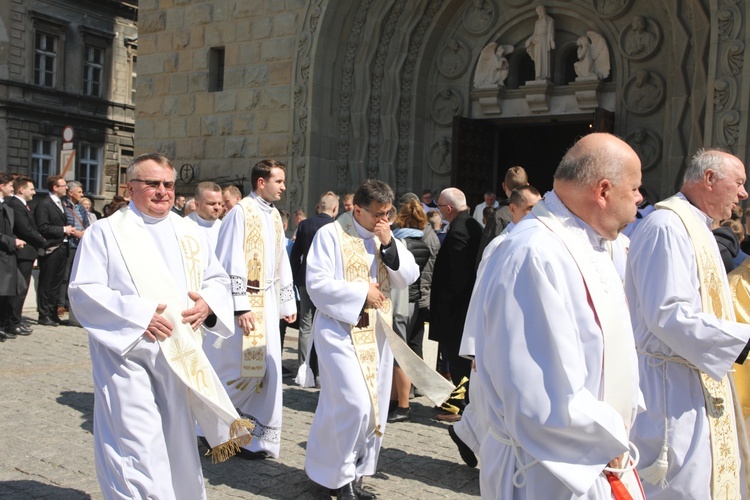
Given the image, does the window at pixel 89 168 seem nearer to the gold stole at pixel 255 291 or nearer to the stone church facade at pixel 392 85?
the stone church facade at pixel 392 85

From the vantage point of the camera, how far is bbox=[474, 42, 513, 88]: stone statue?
15430 mm

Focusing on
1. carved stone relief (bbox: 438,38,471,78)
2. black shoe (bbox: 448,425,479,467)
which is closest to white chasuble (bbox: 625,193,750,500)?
black shoe (bbox: 448,425,479,467)

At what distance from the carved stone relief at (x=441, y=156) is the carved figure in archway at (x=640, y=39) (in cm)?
381

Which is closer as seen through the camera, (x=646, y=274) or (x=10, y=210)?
(x=646, y=274)

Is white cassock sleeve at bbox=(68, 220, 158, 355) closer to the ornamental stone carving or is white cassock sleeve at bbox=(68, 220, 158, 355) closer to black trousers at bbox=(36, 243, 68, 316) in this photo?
black trousers at bbox=(36, 243, 68, 316)

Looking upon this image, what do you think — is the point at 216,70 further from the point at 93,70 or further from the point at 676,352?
the point at 93,70

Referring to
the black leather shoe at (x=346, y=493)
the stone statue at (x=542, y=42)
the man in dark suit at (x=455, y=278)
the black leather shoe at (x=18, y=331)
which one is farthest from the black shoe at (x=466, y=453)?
the stone statue at (x=542, y=42)

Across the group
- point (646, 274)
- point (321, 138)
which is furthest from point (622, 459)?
point (321, 138)

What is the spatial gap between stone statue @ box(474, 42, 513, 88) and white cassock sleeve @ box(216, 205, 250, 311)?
9965mm

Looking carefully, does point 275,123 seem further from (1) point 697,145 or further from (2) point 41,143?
(2) point 41,143

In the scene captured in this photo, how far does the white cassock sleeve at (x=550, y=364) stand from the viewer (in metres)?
2.50

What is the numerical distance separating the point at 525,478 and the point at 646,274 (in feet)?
5.16

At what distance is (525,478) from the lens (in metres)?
2.67

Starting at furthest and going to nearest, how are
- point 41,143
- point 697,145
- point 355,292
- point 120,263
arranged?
point 41,143, point 697,145, point 355,292, point 120,263
